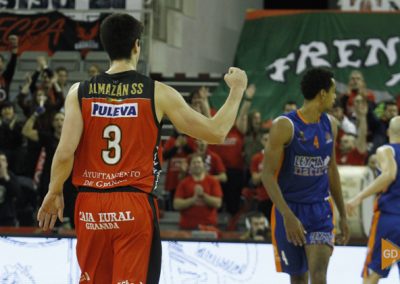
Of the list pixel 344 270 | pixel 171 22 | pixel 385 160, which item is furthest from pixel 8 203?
pixel 171 22

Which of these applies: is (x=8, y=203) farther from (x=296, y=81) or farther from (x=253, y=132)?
(x=296, y=81)

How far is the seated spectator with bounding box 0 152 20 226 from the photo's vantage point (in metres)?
13.3

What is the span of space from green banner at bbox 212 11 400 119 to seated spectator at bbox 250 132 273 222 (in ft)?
14.1

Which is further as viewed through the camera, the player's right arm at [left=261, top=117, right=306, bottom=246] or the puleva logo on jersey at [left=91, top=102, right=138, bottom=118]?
the player's right arm at [left=261, top=117, right=306, bottom=246]

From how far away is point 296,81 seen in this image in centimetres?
1888

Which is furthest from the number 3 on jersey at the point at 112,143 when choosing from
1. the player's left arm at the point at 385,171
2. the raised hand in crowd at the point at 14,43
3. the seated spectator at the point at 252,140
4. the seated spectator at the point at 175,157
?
the raised hand in crowd at the point at 14,43

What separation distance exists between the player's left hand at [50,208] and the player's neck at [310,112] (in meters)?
3.07

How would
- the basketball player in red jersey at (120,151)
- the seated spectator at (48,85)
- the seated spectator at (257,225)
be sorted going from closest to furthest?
the basketball player in red jersey at (120,151)
the seated spectator at (257,225)
the seated spectator at (48,85)

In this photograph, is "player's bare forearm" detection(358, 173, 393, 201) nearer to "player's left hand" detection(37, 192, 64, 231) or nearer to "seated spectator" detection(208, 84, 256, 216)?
"player's left hand" detection(37, 192, 64, 231)

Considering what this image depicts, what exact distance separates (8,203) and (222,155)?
3.19m

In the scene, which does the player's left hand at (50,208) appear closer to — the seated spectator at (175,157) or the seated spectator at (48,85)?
the seated spectator at (175,157)

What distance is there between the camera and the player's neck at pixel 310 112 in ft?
26.3

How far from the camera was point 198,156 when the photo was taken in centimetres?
1345

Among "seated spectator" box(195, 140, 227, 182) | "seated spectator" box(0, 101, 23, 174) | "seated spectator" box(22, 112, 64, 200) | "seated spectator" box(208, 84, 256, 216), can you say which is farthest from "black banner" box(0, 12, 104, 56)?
"seated spectator" box(195, 140, 227, 182)
